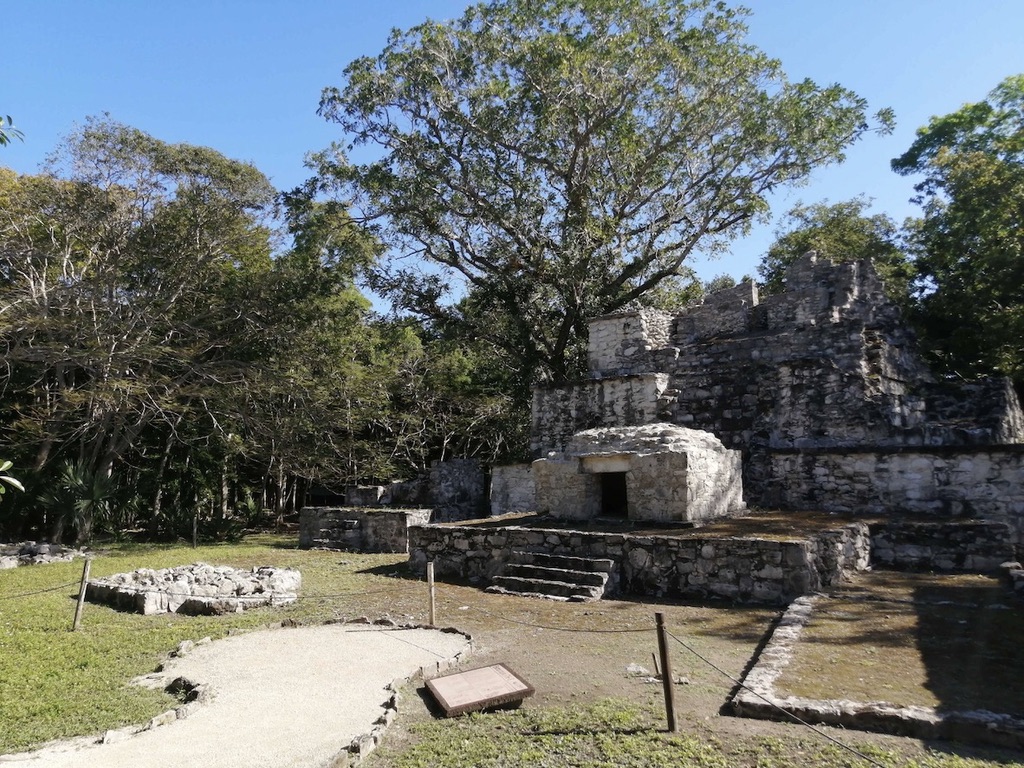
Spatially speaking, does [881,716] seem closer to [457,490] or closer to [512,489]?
[512,489]

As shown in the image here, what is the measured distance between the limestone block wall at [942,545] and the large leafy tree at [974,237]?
9.15m

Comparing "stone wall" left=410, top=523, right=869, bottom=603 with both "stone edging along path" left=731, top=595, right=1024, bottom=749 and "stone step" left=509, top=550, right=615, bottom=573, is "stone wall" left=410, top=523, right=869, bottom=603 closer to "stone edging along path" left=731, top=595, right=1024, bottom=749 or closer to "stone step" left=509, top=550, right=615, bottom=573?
"stone step" left=509, top=550, right=615, bottom=573

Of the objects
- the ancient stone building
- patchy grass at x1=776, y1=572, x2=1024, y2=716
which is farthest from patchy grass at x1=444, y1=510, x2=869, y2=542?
patchy grass at x1=776, y1=572, x2=1024, y2=716

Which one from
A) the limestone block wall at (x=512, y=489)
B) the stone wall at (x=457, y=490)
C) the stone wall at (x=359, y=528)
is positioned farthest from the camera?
the stone wall at (x=457, y=490)

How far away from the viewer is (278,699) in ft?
15.3

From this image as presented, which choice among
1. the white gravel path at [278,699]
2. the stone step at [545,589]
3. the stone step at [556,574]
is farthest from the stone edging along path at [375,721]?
the stone step at [556,574]

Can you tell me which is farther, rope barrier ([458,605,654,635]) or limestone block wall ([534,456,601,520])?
limestone block wall ([534,456,601,520])

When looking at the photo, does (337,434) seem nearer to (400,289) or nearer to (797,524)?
(400,289)

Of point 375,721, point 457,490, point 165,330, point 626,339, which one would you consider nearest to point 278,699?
point 375,721

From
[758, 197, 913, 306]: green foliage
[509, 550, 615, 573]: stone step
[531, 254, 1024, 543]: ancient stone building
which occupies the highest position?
[758, 197, 913, 306]: green foliage

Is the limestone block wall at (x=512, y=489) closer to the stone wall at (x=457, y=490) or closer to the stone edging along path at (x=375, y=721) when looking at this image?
the stone wall at (x=457, y=490)

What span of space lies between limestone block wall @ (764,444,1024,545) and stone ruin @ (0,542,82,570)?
1324 centimetres

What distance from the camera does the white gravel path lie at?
3709mm

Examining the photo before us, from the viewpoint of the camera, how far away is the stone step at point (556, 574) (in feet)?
26.2
